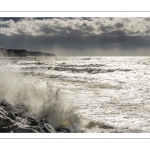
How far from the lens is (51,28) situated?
376 centimetres

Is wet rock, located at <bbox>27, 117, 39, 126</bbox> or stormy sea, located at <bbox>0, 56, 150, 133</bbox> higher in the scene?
stormy sea, located at <bbox>0, 56, 150, 133</bbox>

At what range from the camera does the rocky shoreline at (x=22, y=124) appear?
12.0ft

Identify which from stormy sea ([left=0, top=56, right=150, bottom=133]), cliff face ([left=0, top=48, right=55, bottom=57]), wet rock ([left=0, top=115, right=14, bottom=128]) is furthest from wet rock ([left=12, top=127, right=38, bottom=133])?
cliff face ([left=0, top=48, right=55, bottom=57])

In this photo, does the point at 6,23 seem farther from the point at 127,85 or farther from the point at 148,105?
the point at 148,105

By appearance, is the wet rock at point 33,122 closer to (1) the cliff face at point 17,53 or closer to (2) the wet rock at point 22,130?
(2) the wet rock at point 22,130

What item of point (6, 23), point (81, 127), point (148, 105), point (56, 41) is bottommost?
point (81, 127)

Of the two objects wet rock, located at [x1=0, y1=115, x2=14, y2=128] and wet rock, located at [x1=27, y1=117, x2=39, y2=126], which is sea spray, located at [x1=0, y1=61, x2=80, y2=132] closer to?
wet rock, located at [x1=27, y1=117, x2=39, y2=126]

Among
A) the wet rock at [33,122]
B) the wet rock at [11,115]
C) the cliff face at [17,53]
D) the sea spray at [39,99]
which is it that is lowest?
the wet rock at [33,122]

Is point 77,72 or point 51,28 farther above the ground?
point 51,28

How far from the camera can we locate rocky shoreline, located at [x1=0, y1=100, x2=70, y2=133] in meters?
3.65

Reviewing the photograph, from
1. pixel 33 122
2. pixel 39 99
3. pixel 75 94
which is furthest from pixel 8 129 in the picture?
pixel 75 94

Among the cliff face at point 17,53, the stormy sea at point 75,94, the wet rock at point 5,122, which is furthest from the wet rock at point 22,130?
the cliff face at point 17,53

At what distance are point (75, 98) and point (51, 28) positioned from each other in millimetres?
986
